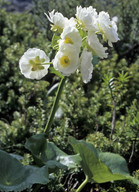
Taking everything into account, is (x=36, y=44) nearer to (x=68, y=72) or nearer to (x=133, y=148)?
(x=133, y=148)

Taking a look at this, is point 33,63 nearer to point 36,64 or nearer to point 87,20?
point 36,64

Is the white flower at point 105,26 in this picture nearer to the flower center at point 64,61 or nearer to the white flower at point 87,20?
the white flower at point 87,20

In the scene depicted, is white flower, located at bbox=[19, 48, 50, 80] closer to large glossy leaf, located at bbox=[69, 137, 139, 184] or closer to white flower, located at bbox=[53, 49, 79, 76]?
white flower, located at bbox=[53, 49, 79, 76]

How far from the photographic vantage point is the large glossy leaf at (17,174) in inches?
32.7

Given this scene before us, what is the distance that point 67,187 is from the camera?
1284 millimetres

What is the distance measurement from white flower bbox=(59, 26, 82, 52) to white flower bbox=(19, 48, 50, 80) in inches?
6.2

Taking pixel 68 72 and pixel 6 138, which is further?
pixel 6 138

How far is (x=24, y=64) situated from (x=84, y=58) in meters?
0.26

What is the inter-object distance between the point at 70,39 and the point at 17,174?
0.55m

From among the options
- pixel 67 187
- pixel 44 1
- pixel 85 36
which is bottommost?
pixel 67 187

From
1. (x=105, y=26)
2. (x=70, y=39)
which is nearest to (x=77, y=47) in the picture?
(x=70, y=39)

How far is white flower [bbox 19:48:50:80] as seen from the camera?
0.93 m

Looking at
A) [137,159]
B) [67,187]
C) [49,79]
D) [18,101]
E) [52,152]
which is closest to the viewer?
[52,152]

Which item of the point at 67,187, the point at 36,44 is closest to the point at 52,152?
the point at 67,187
